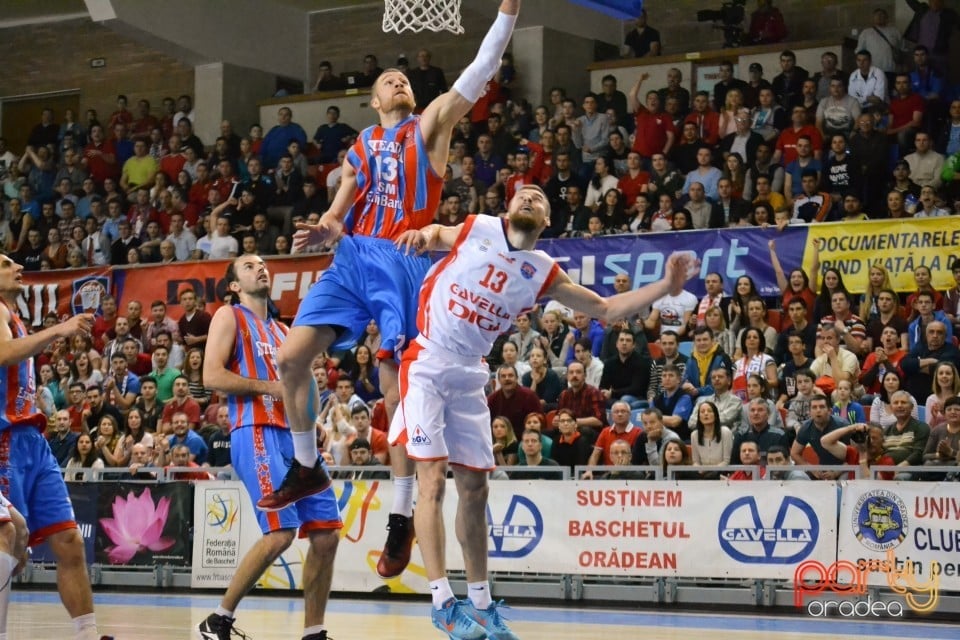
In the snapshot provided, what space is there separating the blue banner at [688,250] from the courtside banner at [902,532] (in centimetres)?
437

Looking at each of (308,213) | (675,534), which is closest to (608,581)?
(675,534)

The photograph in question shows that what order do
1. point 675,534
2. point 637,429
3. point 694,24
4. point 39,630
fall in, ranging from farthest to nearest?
point 694,24
point 637,429
point 675,534
point 39,630

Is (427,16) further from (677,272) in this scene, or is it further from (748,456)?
(748,456)

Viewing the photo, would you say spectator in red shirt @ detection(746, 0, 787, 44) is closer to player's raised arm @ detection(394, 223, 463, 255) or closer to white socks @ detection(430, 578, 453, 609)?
player's raised arm @ detection(394, 223, 463, 255)

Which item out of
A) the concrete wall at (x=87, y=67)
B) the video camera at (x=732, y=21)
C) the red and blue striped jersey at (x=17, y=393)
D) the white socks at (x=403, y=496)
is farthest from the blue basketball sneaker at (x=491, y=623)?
the concrete wall at (x=87, y=67)

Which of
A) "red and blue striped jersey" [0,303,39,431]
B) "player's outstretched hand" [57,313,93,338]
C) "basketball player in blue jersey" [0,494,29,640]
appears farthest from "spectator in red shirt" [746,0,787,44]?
"basketball player in blue jersey" [0,494,29,640]

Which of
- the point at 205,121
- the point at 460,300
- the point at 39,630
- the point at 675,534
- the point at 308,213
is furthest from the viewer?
the point at 205,121

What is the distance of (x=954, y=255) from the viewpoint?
15.3 metres

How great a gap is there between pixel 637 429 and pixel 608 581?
1.54 metres

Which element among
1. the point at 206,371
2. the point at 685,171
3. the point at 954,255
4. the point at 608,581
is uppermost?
the point at 685,171

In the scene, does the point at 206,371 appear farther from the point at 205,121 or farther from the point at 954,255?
the point at 205,121

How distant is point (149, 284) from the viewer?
2097cm

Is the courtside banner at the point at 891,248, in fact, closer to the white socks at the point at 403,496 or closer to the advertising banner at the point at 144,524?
the advertising banner at the point at 144,524
